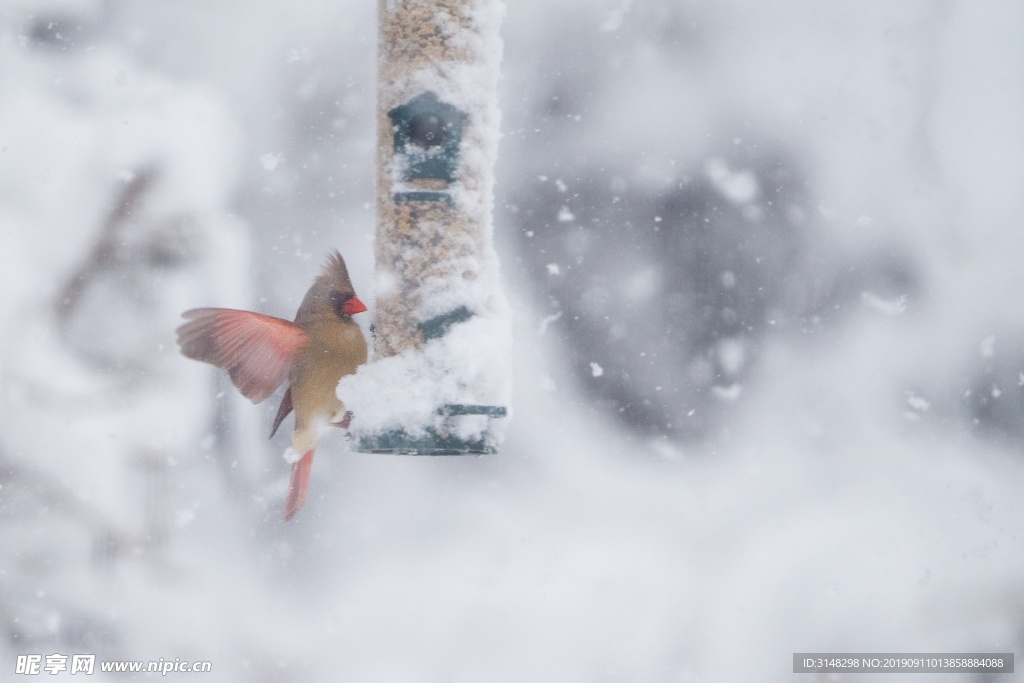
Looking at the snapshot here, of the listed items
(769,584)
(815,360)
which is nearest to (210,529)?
(769,584)

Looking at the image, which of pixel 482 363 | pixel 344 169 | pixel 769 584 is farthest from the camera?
pixel 769 584

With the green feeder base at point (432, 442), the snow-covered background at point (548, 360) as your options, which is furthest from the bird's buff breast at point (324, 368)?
the snow-covered background at point (548, 360)

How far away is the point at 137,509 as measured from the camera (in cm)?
431

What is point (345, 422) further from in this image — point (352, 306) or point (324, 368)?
point (352, 306)

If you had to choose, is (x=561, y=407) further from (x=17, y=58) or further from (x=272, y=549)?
(x=17, y=58)

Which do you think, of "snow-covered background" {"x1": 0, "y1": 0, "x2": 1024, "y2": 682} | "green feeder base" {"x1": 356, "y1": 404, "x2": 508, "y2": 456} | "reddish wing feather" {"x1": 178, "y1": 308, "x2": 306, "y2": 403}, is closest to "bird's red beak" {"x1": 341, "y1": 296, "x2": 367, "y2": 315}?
"reddish wing feather" {"x1": 178, "y1": 308, "x2": 306, "y2": 403}

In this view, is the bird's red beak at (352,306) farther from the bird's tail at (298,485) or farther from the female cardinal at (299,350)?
the bird's tail at (298,485)

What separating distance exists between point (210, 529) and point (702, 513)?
7.44ft

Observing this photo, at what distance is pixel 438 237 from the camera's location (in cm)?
214

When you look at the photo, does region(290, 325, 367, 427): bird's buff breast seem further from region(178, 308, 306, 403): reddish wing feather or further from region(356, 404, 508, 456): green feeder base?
region(356, 404, 508, 456): green feeder base

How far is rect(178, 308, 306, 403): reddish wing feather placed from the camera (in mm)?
1813

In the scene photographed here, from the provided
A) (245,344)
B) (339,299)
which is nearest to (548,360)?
(339,299)

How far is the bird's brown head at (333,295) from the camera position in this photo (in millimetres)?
2055

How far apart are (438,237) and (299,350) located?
398 millimetres
